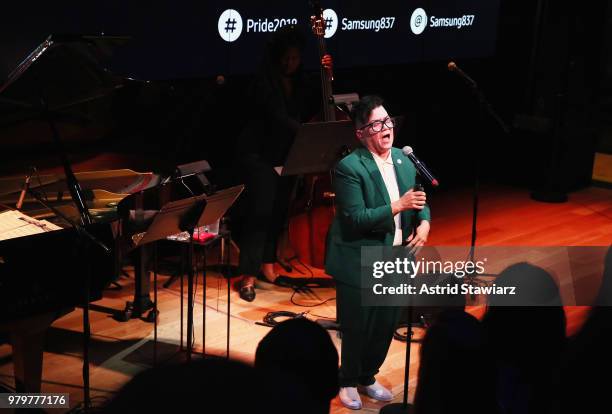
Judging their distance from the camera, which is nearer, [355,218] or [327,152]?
[355,218]

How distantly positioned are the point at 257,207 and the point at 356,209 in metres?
1.90

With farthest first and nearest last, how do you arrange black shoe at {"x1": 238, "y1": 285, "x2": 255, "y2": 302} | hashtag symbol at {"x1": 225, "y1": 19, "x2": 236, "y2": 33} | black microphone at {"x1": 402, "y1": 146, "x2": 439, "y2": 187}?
hashtag symbol at {"x1": 225, "y1": 19, "x2": 236, "y2": 33}, black shoe at {"x1": 238, "y1": 285, "x2": 255, "y2": 302}, black microphone at {"x1": 402, "y1": 146, "x2": 439, "y2": 187}

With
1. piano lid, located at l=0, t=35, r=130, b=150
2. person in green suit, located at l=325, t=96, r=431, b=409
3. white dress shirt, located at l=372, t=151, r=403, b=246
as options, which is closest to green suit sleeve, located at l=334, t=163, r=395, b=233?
person in green suit, located at l=325, t=96, r=431, b=409

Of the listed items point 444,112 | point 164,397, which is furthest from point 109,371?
point 444,112

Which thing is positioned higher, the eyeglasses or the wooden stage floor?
the eyeglasses

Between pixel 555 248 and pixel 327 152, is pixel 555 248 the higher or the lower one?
the lower one

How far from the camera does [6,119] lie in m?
4.71

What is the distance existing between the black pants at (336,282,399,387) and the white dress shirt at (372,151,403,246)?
34cm

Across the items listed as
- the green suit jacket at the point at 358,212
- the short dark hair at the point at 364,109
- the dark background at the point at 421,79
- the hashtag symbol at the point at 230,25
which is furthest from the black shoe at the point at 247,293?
the short dark hair at the point at 364,109

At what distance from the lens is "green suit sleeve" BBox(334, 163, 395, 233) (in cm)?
400

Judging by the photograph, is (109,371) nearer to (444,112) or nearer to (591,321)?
(591,321)

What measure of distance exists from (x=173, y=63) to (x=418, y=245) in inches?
96.5

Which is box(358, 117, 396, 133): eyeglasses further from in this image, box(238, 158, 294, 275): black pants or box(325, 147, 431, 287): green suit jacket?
box(238, 158, 294, 275): black pants

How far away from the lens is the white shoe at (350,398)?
433 cm
